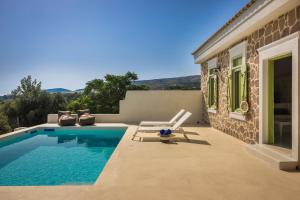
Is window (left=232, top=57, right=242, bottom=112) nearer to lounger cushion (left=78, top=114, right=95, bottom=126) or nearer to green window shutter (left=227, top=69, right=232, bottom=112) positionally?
green window shutter (left=227, top=69, right=232, bottom=112)

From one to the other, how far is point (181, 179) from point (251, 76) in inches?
182

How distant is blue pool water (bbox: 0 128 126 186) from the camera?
541cm

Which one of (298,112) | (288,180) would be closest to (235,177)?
(288,180)

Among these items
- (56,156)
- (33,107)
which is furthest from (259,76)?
(33,107)

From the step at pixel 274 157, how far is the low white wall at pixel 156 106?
7.45 metres

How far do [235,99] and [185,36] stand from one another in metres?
13.5

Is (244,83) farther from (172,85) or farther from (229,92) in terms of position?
(172,85)

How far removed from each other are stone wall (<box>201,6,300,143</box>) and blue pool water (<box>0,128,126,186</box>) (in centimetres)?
446

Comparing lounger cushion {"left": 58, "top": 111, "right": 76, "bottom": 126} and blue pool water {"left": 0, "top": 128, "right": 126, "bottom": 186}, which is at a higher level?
lounger cushion {"left": 58, "top": 111, "right": 76, "bottom": 126}

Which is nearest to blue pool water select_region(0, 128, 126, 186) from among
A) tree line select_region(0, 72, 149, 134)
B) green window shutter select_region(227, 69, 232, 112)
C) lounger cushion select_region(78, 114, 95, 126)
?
lounger cushion select_region(78, 114, 95, 126)

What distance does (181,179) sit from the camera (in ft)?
13.6

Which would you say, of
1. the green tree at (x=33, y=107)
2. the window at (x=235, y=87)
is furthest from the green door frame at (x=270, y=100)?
the green tree at (x=33, y=107)

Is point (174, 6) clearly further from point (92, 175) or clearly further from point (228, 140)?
point (92, 175)

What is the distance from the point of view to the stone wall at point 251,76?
5426 millimetres
